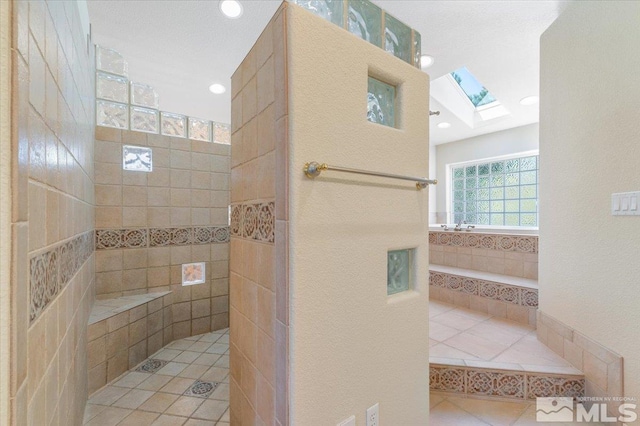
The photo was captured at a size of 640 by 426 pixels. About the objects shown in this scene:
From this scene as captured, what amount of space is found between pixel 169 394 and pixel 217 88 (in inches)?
92.0

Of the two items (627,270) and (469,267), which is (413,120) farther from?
(469,267)

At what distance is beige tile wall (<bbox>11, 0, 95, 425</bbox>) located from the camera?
50 cm

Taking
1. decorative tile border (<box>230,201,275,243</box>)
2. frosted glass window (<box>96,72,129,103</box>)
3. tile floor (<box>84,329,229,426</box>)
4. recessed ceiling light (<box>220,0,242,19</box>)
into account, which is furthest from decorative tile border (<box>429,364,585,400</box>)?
frosted glass window (<box>96,72,129,103</box>)

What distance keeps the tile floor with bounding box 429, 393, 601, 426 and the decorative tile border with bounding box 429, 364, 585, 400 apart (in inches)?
1.7

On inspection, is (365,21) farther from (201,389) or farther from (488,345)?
(201,389)

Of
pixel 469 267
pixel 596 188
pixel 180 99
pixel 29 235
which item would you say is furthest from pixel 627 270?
pixel 180 99

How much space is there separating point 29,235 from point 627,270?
219 centimetres

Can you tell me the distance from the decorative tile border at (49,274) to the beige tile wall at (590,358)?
2247 millimetres

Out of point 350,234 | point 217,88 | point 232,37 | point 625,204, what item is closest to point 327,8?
point 350,234

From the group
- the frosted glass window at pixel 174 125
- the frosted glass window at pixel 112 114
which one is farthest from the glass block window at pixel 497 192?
the frosted glass window at pixel 112 114

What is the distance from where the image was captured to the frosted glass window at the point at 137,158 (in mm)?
2197

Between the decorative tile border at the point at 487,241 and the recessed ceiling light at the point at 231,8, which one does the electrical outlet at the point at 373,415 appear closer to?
the recessed ceiling light at the point at 231,8

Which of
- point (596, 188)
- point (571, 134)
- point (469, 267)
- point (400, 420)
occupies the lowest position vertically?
point (400, 420)

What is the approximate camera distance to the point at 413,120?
1.13 m
